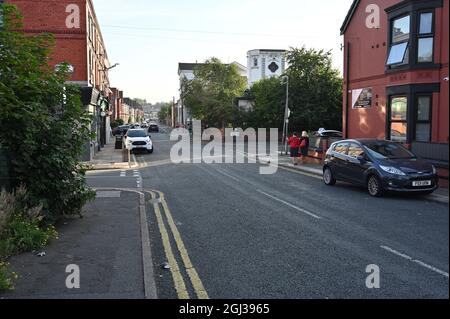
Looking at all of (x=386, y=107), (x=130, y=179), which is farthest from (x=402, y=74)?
(x=130, y=179)

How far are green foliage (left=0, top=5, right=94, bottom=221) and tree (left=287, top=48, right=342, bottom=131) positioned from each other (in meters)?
32.7

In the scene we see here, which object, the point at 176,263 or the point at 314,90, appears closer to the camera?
the point at 176,263

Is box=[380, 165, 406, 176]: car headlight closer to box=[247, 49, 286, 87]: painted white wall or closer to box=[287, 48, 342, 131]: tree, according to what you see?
box=[287, 48, 342, 131]: tree

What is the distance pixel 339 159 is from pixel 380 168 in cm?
243

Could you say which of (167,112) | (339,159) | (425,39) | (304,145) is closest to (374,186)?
(339,159)

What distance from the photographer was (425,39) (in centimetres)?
1680

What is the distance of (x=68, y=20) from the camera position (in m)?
30.8

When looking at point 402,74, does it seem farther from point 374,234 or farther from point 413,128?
point 374,234

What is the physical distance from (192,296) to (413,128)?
A: 46.8 feet

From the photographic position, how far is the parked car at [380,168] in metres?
12.5

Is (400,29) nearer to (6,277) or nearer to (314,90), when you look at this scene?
(6,277)

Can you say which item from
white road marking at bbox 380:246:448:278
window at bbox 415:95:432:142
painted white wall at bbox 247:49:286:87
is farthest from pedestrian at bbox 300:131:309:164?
painted white wall at bbox 247:49:286:87

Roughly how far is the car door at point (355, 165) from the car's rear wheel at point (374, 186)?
14.7 inches

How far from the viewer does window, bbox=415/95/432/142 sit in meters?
16.9
